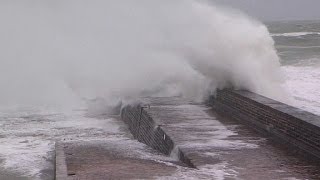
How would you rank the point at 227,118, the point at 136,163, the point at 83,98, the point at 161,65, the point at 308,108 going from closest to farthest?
the point at 136,163
the point at 227,118
the point at 308,108
the point at 161,65
the point at 83,98

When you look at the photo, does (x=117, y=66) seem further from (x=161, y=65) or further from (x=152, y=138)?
(x=152, y=138)

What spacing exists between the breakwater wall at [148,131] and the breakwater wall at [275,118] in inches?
57.2

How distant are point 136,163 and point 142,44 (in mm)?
10738

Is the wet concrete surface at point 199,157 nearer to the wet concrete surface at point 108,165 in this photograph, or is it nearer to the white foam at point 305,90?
the wet concrete surface at point 108,165

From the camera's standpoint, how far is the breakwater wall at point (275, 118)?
246 inches

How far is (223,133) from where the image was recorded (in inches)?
290

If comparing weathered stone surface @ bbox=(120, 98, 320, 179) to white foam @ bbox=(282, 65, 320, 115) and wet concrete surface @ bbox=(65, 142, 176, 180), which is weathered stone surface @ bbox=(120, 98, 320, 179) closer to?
wet concrete surface @ bbox=(65, 142, 176, 180)

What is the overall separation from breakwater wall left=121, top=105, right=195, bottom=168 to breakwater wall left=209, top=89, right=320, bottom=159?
145 centimetres

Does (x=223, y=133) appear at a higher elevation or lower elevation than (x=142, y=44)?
lower

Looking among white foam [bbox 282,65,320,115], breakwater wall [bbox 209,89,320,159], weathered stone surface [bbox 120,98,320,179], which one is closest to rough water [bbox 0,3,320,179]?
white foam [bbox 282,65,320,115]

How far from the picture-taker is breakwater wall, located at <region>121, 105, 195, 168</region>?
678 centimetres

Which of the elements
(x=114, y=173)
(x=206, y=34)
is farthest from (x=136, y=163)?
(x=206, y=34)

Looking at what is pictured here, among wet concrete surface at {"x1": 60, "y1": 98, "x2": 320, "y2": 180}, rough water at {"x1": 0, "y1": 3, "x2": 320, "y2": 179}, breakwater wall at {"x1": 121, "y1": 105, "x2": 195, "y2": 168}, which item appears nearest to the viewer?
wet concrete surface at {"x1": 60, "y1": 98, "x2": 320, "y2": 180}

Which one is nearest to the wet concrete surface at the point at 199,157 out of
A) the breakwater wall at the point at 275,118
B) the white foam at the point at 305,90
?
the breakwater wall at the point at 275,118
